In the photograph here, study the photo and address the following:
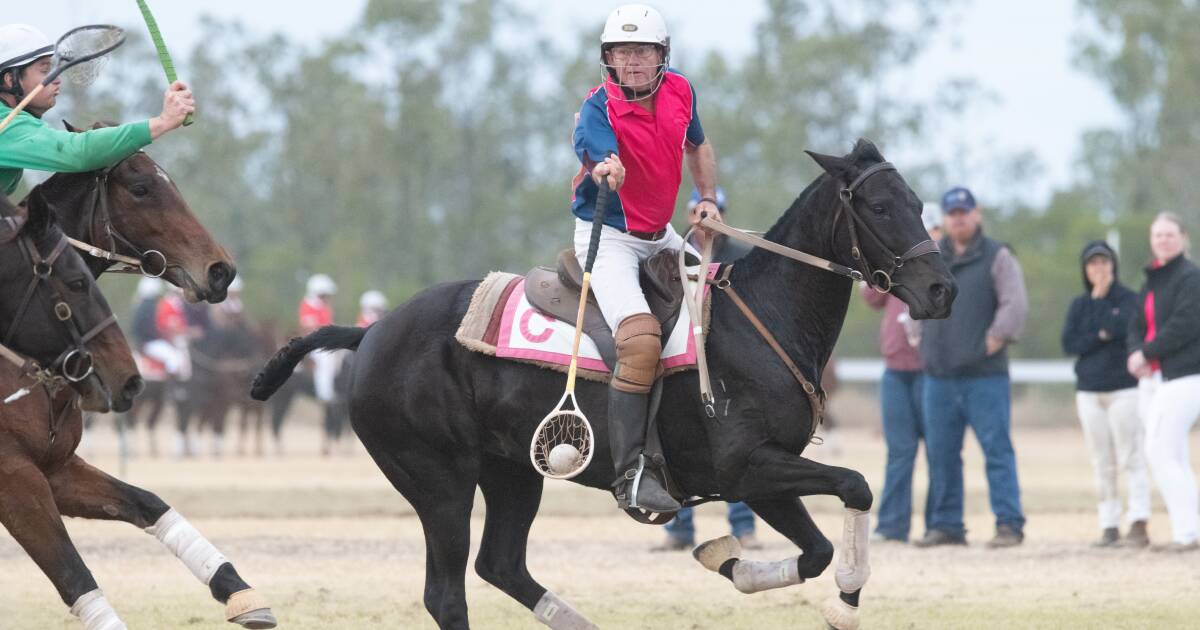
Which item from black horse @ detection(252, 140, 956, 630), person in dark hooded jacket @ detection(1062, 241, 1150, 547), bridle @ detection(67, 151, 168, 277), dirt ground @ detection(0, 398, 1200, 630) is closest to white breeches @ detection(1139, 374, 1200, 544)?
dirt ground @ detection(0, 398, 1200, 630)

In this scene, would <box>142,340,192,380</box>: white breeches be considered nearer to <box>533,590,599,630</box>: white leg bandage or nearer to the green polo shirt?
<box>533,590,599,630</box>: white leg bandage

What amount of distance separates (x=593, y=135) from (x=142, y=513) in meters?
2.76

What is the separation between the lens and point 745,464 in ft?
24.8

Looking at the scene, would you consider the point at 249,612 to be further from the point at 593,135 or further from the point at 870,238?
the point at 870,238

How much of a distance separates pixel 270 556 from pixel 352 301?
37462mm

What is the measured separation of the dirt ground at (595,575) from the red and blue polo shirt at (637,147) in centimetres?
247

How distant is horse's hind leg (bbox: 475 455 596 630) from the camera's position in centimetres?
835

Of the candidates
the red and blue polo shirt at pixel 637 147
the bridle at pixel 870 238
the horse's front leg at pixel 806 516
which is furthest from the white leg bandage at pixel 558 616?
the bridle at pixel 870 238

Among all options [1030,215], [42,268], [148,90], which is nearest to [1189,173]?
[1030,215]

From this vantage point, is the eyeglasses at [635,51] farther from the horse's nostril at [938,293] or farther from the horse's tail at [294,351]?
the horse's tail at [294,351]

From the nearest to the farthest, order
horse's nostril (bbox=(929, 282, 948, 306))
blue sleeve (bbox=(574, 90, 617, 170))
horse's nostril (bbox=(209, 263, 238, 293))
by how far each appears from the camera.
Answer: horse's nostril (bbox=(209, 263, 238, 293))
horse's nostril (bbox=(929, 282, 948, 306))
blue sleeve (bbox=(574, 90, 617, 170))

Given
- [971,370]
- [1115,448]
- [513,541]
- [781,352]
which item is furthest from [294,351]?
[1115,448]

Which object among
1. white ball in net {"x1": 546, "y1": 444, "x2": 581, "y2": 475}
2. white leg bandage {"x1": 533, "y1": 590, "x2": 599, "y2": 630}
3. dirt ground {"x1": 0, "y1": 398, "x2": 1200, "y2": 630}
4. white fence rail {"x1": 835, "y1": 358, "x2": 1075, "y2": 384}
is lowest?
white fence rail {"x1": 835, "y1": 358, "x2": 1075, "y2": 384}

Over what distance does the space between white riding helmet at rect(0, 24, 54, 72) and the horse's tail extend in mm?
1974
